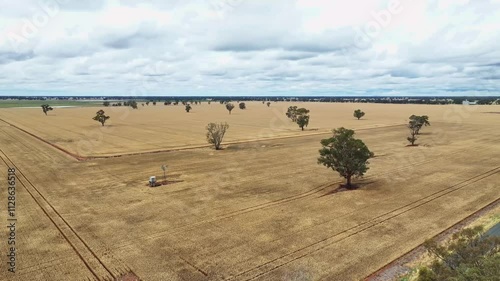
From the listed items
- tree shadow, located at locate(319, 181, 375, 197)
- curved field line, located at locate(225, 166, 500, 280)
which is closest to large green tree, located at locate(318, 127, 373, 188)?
tree shadow, located at locate(319, 181, 375, 197)

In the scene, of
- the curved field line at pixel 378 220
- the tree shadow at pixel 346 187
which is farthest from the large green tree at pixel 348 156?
the curved field line at pixel 378 220

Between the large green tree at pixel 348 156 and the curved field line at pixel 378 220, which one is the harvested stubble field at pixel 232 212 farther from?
the large green tree at pixel 348 156

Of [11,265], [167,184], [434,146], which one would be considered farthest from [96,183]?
[434,146]

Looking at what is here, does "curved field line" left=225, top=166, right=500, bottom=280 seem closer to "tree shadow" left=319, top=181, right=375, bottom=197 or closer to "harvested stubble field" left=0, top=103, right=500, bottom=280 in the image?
"harvested stubble field" left=0, top=103, right=500, bottom=280

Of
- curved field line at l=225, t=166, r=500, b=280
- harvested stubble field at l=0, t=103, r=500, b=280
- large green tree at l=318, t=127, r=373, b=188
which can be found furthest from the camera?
large green tree at l=318, t=127, r=373, b=188

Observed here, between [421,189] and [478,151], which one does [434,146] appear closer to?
[478,151]

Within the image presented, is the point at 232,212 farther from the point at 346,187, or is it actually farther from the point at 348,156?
the point at 348,156

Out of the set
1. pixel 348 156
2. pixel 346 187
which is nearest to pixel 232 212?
pixel 346 187

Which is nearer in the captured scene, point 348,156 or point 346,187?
point 348,156
